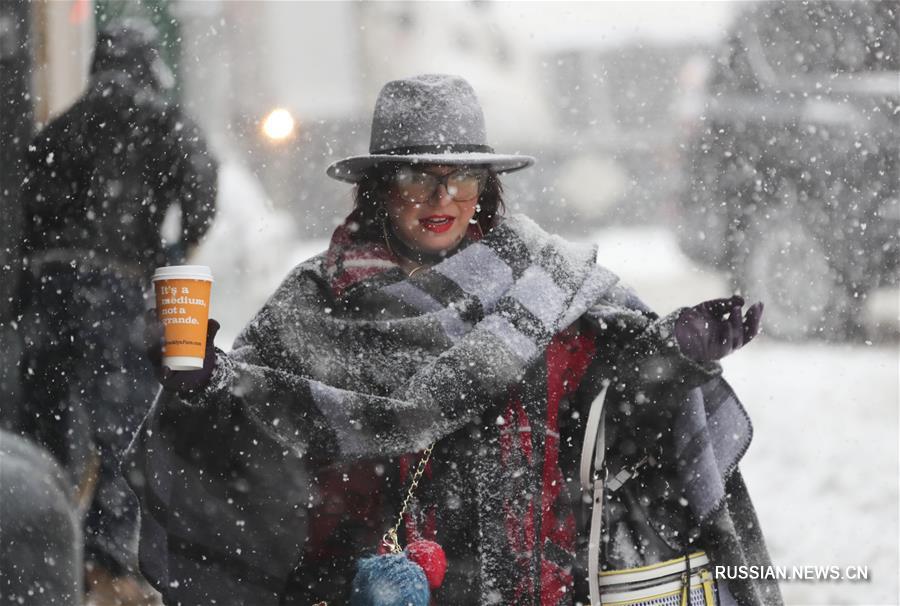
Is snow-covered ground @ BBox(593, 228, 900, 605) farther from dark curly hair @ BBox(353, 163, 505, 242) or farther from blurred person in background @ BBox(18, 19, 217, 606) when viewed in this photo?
blurred person in background @ BBox(18, 19, 217, 606)

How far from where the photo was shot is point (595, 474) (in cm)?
249

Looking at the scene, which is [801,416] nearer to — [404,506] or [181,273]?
[404,506]

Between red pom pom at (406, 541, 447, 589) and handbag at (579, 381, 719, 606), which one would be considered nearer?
red pom pom at (406, 541, 447, 589)

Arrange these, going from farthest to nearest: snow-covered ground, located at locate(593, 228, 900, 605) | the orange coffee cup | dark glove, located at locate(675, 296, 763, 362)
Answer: snow-covered ground, located at locate(593, 228, 900, 605)
dark glove, located at locate(675, 296, 763, 362)
the orange coffee cup

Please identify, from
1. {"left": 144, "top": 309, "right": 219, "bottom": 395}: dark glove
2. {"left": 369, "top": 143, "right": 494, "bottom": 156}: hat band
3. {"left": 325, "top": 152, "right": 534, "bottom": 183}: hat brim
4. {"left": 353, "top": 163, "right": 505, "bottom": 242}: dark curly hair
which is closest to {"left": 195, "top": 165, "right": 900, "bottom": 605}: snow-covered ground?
{"left": 353, "top": 163, "right": 505, "bottom": 242}: dark curly hair

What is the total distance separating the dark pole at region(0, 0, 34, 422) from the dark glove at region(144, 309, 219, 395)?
1565 millimetres

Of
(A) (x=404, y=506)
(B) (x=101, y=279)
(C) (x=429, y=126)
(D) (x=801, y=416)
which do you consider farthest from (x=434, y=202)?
(D) (x=801, y=416)

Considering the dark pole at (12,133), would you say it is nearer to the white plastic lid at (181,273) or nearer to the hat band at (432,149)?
the hat band at (432,149)

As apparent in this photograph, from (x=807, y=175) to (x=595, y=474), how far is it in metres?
6.96

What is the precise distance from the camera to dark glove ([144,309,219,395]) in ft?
7.14

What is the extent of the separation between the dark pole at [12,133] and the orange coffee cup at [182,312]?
163 centimetres

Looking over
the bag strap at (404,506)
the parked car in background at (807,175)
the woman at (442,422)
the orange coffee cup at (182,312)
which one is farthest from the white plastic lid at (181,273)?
the parked car in background at (807,175)

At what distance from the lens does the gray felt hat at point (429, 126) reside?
2662 millimetres

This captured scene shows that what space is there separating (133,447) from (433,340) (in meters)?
0.69
